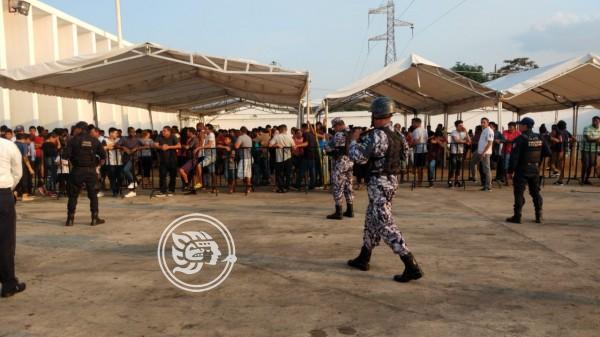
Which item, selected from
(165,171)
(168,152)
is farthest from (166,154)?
(165,171)

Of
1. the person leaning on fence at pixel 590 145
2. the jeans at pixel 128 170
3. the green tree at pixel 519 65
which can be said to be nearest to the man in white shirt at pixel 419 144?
the person leaning on fence at pixel 590 145

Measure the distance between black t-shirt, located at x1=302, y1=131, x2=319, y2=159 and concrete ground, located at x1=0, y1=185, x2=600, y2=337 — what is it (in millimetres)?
3133

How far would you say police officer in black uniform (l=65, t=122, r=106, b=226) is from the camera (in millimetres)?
7648

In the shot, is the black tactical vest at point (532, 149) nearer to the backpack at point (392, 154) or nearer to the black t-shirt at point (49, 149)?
the backpack at point (392, 154)

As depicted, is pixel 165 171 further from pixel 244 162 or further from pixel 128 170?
pixel 244 162

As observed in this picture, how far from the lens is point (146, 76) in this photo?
14148 mm

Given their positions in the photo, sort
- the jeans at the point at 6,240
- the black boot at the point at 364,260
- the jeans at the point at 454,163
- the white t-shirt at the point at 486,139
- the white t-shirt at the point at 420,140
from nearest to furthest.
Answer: the jeans at the point at 6,240 → the black boot at the point at 364,260 → the white t-shirt at the point at 486,139 → the white t-shirt at the point at 420,140 → the jeans at the point at 454,163

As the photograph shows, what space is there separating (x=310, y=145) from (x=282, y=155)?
74 cm

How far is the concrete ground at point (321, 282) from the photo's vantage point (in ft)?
12.1

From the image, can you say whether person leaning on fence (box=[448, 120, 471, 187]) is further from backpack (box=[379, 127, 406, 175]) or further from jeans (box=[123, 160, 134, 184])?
jeans (box=[123, 160, 134, 184])

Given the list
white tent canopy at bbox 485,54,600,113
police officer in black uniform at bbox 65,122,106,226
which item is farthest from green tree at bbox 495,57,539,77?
police officer in black uniform at bbox 65,122,106,226

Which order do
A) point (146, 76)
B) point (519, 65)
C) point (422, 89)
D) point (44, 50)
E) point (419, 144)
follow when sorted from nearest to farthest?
point (419, 144), point (146, 76), point (422, 89), point (44, 50), point (519, 65)

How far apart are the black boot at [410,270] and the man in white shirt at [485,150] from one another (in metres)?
6.82

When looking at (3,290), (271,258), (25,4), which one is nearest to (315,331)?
(271,258)
